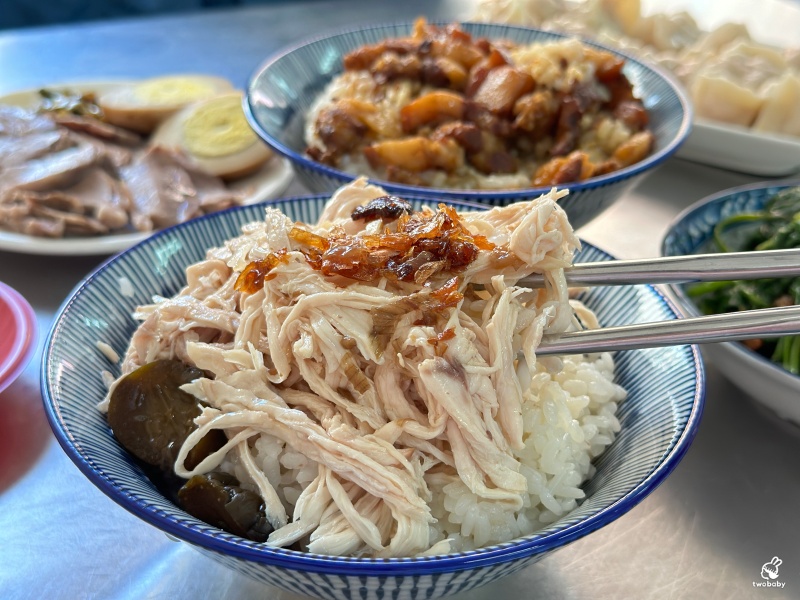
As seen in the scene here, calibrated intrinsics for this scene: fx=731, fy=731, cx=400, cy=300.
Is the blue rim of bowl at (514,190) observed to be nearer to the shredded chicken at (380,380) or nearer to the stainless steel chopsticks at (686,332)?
the shredded chicken at (380,380)

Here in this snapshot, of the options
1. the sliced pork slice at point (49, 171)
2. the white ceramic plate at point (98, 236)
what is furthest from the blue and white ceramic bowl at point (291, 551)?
the sliced pork slice at point (49, 171)

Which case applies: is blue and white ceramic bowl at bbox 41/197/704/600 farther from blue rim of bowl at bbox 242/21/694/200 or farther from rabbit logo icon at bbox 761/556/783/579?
rabbit logo icon at bbox 761/556/783/579

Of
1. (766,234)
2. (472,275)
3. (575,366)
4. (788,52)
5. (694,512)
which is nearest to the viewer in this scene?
(472,275)

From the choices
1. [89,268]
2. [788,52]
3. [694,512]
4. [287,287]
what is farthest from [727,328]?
[788,52]

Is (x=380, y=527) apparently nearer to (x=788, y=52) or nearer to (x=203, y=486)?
(x=203, y=486)

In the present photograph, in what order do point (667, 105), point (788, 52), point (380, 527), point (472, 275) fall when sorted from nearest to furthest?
point (380, 527) < point (472, 275) < point (667, 105) < point (788, 52)

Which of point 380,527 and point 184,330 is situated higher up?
point 184,330

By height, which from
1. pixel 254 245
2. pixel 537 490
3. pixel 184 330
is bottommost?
pixel 537 490

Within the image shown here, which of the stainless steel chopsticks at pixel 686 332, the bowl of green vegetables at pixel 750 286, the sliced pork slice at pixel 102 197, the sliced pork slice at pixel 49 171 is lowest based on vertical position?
the bowl of green vegetables at pixel 750 286
